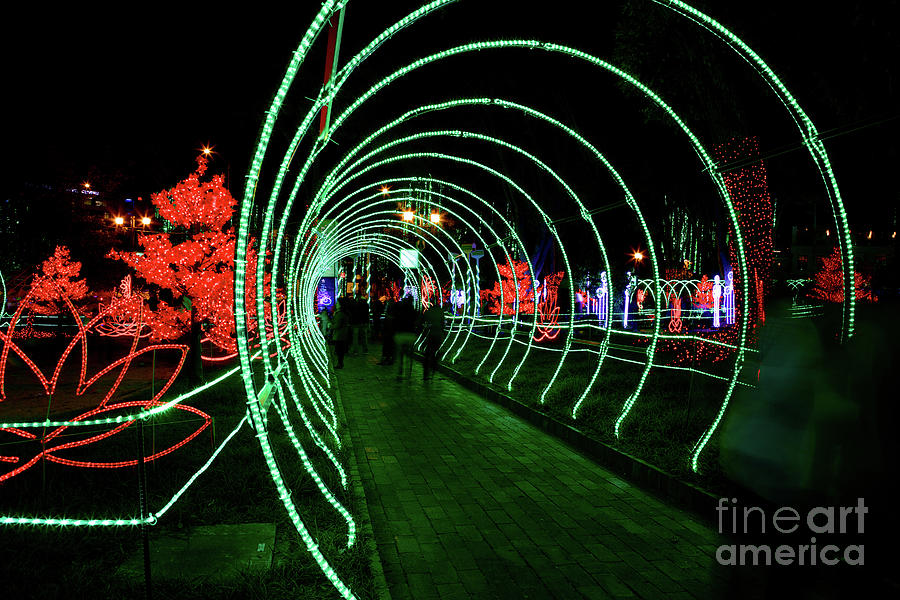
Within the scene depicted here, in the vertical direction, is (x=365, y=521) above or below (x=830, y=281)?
below

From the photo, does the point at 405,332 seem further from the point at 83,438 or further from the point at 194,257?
the point at 83,438

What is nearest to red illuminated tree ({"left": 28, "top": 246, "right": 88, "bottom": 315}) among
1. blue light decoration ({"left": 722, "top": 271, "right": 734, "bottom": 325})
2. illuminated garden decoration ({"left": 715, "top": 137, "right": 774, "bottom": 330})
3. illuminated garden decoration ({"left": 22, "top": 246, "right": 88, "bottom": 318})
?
illuminated garden decoration ({"left": 22, "top": 246, "right": 88, "bottom": 318})

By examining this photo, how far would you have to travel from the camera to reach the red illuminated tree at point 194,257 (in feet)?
47.4

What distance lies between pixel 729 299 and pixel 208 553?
2871 centimetres

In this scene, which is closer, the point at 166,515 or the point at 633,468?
the point at 166,515

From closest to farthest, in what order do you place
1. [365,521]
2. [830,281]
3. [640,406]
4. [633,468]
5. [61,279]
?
1. [365,521]
2. [633,468]
3. [640,406]
4. [61,279]
5. [830,281]

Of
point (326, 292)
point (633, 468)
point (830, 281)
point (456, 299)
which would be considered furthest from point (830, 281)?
point (633, 468)

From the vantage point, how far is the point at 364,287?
30656 mm

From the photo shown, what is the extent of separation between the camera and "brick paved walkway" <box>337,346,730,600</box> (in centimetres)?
438

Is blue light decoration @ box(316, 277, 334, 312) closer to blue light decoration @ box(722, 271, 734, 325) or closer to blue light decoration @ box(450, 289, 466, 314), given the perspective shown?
blue light decoration @ box(450, 289, 466, 314)

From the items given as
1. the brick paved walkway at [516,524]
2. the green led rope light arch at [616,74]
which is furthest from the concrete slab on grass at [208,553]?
the green led rope light arch at [616,74]

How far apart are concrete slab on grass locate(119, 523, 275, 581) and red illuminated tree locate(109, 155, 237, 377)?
1007cm

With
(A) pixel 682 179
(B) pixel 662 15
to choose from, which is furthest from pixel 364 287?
(B) pixel 662 15

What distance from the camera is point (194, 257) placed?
14625 mm
